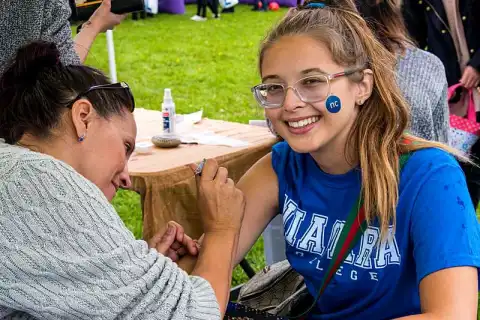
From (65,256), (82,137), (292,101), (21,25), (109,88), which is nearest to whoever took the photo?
(65,256)

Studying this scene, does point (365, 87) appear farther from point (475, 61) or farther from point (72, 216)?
point (475, 61)

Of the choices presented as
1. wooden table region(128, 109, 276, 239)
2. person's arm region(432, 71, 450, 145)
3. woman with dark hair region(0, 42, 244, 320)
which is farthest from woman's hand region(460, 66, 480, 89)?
woman with dark hair region(0, 42, 244, 320)

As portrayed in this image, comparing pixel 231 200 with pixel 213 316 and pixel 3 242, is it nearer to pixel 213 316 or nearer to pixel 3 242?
pixel 213 316

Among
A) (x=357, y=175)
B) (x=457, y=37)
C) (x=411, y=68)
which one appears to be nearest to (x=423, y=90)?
(x=411, y=68)

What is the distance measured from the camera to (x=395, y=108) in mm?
1888

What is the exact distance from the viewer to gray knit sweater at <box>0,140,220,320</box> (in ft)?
4.53

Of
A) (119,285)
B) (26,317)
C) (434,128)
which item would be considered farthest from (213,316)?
(434,128)

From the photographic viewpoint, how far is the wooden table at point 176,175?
269 centimetres

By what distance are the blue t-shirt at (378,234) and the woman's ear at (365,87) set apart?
194 millimetres

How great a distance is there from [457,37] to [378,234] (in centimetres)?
232

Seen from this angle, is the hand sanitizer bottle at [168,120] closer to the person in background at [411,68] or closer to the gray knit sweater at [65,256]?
the person in background at [411,68]

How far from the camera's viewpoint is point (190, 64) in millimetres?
10328

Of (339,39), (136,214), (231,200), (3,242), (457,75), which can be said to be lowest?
(136,214)

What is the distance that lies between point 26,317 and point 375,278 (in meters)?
0.88
